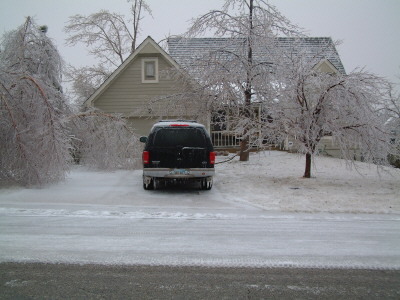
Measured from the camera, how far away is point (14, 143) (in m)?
9.38

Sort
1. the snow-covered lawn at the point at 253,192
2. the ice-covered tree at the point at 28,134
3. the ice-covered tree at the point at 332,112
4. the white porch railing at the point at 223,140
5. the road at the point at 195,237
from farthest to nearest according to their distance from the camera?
the white porch railing at the point at 223,140 → the ice-covered tree at the point at 332,112 → the ice-covered tree at the point at 28,134 → the snow-covered lawn at the point at 253,192 → the road at the point at 195,237

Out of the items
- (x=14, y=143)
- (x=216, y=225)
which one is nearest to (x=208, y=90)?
(x=14, y=143)

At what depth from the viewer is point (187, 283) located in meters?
3.99

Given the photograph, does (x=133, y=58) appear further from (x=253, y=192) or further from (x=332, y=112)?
(x=253, y=192)

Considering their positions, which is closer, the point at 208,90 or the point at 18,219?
the point at 18,219

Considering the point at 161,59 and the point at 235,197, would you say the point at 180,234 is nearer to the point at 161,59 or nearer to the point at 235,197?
the point at 235,197

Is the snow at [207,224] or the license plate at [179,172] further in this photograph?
the license plate at [179,172]

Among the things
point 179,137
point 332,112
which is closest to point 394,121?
point 332,112

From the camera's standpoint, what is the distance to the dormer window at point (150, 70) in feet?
62.5

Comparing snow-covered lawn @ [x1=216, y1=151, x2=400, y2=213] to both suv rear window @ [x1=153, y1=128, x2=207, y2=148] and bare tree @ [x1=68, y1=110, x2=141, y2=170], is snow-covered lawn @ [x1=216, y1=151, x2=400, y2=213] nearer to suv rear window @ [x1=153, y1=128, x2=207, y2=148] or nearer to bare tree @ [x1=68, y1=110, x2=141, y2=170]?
suv rear window @ [x1=153, y1=128, x2=207, y2=148]

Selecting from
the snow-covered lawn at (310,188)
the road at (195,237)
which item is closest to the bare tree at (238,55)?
the snow-covered lawn at (310,188)

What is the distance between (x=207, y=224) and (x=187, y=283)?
97.9 inches

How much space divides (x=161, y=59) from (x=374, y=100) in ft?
37.8

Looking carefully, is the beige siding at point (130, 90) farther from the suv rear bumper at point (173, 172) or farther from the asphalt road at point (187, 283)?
the asphalt road at point (187, 283)
